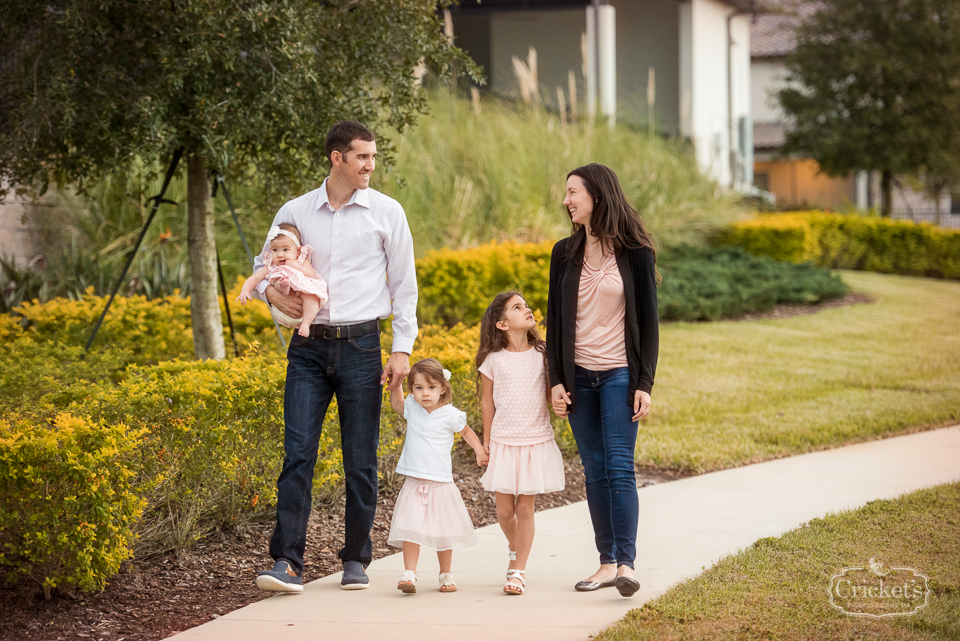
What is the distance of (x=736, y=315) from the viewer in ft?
44.7

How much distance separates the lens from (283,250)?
3.97 meters

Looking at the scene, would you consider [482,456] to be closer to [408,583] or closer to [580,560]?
[408,583]

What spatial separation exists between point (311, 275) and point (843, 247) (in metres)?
17.8

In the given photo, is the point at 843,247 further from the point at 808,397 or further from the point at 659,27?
the point at 808,397

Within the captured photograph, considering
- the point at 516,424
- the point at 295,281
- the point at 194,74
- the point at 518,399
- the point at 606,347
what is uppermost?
the point at 194,74

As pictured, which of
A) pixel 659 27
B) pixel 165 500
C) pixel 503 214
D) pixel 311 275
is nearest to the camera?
pixel 311 275

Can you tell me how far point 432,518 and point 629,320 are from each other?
119cm

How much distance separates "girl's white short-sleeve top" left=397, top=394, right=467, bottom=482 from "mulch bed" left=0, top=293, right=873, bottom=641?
0.83 metres

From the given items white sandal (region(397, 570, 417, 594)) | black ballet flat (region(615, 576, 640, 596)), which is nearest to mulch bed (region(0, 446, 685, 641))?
white sandal (region(397, 570, 417, 594))

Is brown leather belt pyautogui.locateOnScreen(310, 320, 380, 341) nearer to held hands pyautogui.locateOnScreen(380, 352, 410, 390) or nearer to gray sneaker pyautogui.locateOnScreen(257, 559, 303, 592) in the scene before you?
held hands pyautogui.locateOnScreen(380, 352, 410, 390)

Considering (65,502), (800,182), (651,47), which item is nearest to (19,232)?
(65,502)

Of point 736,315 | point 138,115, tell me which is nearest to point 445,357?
point 138,115

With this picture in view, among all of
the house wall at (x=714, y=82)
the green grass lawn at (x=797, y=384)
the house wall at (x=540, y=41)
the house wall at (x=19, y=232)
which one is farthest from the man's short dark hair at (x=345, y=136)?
the house wall at (x=540, y=41)

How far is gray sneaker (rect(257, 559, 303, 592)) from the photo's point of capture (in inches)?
156
